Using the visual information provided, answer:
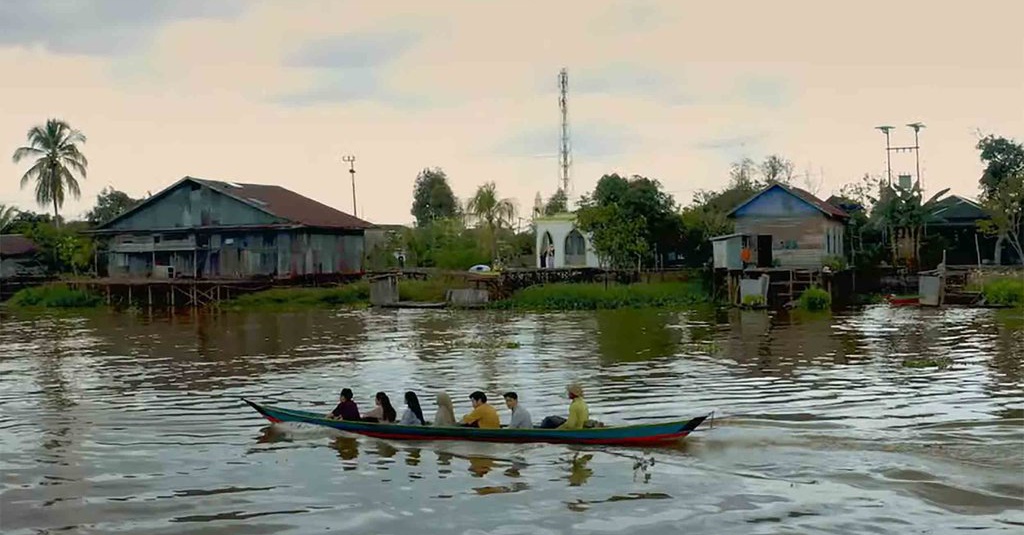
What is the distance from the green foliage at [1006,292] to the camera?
4331 cm

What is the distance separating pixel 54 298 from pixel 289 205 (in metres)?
12.4

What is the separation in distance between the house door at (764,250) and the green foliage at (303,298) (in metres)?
18.1

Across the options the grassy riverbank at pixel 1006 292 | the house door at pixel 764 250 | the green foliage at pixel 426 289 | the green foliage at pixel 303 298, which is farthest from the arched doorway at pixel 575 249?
the grassy riverbank at pixel 1006 292

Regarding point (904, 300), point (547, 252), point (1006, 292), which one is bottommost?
point (904, 300)

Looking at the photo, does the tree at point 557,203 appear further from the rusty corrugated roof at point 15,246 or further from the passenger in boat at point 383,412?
the passenger in boat at point 383,412

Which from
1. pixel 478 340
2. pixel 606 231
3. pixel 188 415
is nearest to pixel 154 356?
pixel 478 340

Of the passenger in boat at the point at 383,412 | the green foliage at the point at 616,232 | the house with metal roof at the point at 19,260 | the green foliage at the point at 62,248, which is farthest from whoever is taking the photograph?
the house with metal roof at the point at 19,260

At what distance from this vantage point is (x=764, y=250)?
5034 cm

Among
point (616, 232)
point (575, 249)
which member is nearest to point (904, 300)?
point (616, 232)

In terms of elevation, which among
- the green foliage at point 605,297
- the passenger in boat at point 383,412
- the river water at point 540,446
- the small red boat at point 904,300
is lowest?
the river water at point 540,446

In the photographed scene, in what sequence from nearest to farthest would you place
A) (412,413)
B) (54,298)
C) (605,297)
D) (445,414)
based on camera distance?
(445,414), (412,413), (605,297), (54,298)

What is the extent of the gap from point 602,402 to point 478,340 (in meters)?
13.7

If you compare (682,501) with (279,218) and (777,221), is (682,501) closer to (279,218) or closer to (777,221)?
(777,221)

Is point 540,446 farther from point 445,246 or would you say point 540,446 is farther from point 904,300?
point 445,246
